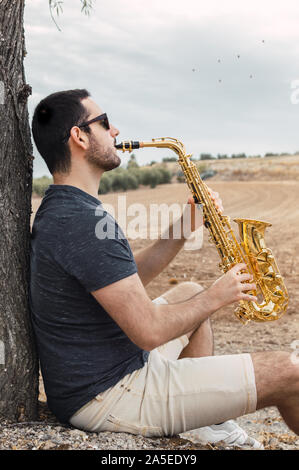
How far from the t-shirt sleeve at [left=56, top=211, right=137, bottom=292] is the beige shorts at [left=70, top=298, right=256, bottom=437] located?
609 millimetres

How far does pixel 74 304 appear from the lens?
276 cm

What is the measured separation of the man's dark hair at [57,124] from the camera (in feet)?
9.56

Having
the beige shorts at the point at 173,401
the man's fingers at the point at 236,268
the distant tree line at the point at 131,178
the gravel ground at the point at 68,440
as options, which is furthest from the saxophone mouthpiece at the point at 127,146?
the distant tree line at the point at 131,178

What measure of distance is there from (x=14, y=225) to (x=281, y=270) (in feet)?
→ 21.4

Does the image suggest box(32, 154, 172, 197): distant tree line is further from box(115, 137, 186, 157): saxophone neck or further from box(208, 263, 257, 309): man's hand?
box(208, 263, 257, 309): man's hand

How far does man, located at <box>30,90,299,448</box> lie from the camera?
2.66 metres

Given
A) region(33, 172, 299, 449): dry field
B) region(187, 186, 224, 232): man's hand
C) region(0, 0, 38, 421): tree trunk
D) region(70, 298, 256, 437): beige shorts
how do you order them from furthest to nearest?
region(33, 172, 299, 449): dry field, region(187, 186, 224, 232): man's hand, region(0, 0, 38, 421): tree trunk, region(70, 298, 256, 437): beige shorts

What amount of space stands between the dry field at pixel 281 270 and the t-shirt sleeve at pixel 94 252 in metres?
1.94

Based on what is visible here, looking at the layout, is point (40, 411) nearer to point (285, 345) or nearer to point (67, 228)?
point (67, 228)

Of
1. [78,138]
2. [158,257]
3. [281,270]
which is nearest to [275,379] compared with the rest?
[158,257]

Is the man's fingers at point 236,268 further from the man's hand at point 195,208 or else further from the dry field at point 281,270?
the dry field at point 281,270

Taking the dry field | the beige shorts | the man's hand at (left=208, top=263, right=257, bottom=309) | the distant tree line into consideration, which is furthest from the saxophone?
the distant tree line
